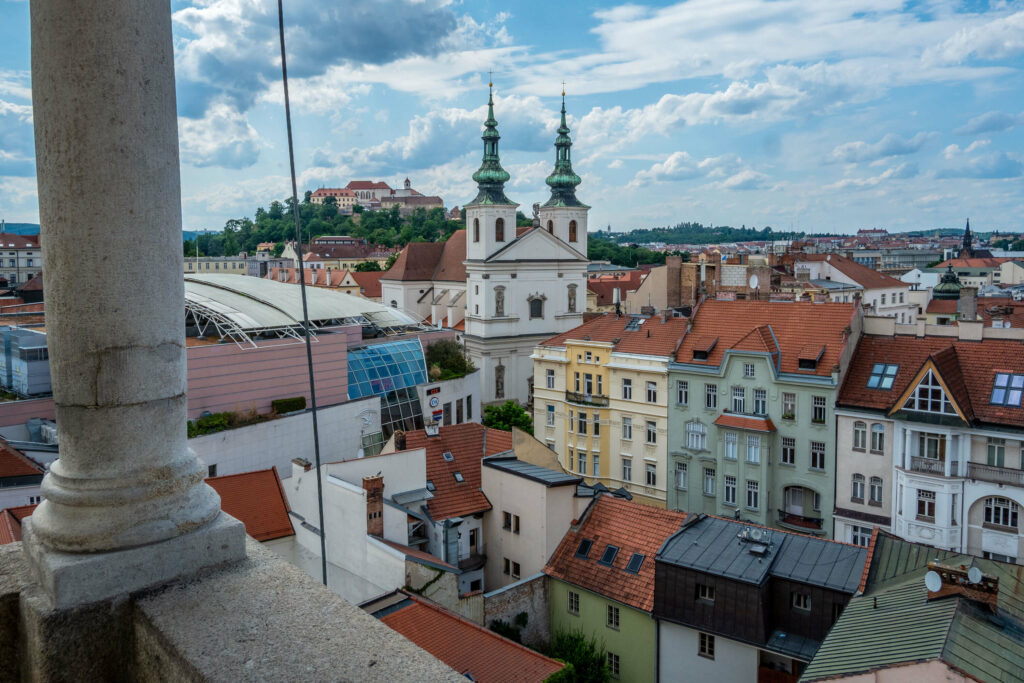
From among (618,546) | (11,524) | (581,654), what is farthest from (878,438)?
(11,524)

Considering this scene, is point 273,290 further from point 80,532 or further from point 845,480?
point 80,532

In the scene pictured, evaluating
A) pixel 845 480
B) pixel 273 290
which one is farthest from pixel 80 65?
pixel 273 290

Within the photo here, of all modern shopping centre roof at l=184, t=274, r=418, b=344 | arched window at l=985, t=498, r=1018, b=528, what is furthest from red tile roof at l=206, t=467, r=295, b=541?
arched window at l=985, t=498, r=1018, b=528

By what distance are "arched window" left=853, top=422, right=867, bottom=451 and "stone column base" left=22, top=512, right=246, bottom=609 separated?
98.4 feet

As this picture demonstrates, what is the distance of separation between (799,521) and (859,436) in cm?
417

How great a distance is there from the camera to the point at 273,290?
43.4m

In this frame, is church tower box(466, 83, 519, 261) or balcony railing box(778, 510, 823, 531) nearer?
balcony railing box(778, 510, 823, 531)

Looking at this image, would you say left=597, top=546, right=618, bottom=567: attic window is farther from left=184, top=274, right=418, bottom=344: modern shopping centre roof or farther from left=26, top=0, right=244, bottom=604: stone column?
left=26, top=0, right=244, bottom=604: stone column

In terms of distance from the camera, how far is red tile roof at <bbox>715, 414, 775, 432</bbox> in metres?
32.8

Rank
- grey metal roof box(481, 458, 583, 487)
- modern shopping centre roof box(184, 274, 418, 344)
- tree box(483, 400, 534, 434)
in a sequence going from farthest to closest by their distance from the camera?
tree box(483, 400, 534, 434) → modern shopping centre roof box(184, 274, 418, 344) → grey metal roof box(481, 458, 583, 487)

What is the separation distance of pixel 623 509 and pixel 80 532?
20.9 metres

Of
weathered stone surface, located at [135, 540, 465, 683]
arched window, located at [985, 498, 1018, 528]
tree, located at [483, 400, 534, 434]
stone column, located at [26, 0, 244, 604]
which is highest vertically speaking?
stone column, located at [26, 0, 244, 604]

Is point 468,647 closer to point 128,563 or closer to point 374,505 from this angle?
point 374,505

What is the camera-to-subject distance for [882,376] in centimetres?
3166
